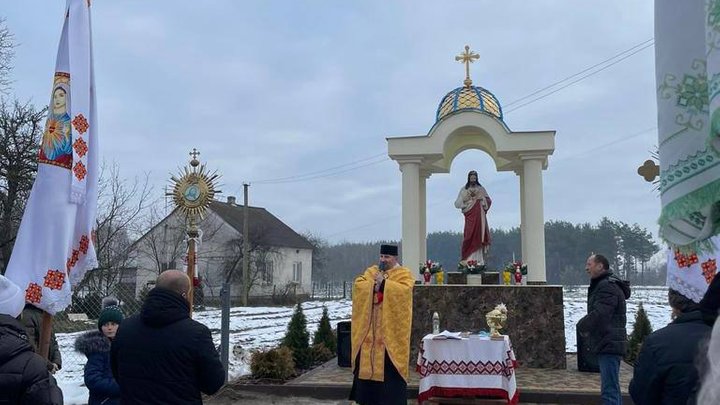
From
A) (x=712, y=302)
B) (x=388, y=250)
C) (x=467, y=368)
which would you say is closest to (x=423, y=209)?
(x=467, y=368)

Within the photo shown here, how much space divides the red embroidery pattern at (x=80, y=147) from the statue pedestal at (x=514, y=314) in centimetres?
780

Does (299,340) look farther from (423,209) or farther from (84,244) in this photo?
(84,244)

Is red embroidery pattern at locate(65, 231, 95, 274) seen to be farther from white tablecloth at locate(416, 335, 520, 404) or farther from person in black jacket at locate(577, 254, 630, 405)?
person in black jacket at locate(577, 254, 630, 405)

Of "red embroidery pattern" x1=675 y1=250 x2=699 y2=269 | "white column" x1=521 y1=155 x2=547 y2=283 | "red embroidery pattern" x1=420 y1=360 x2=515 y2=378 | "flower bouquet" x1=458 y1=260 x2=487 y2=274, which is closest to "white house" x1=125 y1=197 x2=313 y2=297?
"flower bouquet" x1=458 y1=260 x2=487 y2=274

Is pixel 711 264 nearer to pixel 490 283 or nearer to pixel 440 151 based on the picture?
pixel 490 283

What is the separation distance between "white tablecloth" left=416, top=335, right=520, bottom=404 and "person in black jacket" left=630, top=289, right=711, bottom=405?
16.1ft

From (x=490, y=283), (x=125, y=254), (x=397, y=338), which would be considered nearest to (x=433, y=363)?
(x=397, y=338)

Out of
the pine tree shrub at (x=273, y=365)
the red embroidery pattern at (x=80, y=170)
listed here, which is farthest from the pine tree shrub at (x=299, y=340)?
the red embroidery pattern at (x=80, y=170)

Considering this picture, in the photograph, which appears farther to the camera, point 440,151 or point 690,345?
point 440,151

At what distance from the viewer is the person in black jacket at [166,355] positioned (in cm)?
328

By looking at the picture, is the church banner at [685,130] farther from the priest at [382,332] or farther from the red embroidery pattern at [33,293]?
the priest at [382,332]

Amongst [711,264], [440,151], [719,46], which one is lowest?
[711,264]

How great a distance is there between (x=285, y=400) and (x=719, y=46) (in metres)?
8.24

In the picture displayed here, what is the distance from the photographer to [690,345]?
254cm
